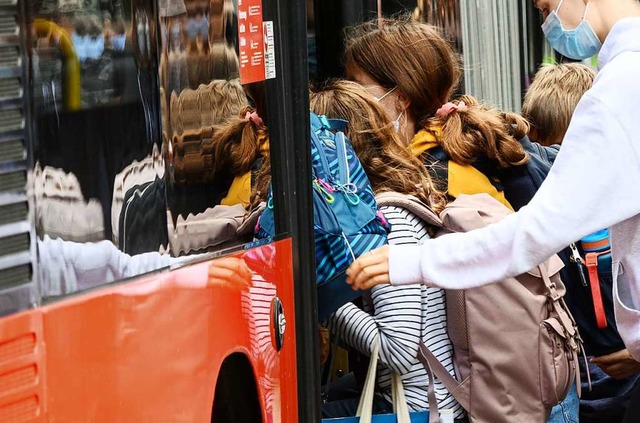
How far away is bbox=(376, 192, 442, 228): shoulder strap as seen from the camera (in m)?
3.20

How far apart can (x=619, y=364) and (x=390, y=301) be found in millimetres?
1060

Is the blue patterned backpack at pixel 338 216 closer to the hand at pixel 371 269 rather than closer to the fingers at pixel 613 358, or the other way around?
the hand at pixel 371 269

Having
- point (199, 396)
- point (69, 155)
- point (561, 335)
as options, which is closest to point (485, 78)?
point (561, 335)

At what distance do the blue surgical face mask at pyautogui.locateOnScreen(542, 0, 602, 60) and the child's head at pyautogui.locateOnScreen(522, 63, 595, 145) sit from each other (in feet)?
5.60

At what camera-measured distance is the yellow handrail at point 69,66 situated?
1.70m

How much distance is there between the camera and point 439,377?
3203 mm

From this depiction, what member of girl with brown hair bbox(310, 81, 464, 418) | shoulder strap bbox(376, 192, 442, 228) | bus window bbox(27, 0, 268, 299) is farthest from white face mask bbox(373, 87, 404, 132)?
bus window bbox(27, 0, 268, 299)

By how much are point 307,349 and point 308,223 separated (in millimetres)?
A: 321

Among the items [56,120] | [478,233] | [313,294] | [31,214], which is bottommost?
[313,294]

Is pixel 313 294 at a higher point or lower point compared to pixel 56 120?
lower

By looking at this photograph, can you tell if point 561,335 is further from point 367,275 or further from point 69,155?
point 69,155

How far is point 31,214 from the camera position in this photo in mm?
1635

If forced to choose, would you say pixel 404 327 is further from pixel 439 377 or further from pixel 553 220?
pixel 553 220

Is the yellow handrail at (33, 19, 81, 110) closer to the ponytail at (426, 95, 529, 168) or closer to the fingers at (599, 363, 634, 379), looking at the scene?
the ponytail at (426, 95, 529, 168)
